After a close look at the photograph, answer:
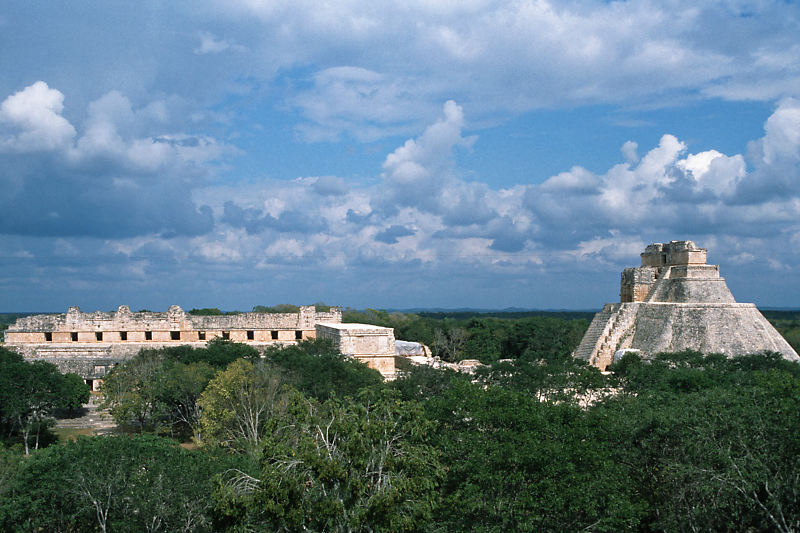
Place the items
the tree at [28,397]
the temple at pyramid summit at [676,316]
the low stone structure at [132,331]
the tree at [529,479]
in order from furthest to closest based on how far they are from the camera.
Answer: the low stone structure at [132,331], the temple at pyramid summit at [676,316], the tree at [28,397], the tree at [529,479]

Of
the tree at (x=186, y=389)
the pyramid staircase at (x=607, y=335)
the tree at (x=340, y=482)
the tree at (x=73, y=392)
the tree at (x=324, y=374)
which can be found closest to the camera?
the tree at (x=340, y=482)

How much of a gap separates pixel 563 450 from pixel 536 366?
10.1m

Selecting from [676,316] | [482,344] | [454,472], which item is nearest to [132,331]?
[482,344]

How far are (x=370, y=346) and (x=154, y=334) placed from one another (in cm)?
1001

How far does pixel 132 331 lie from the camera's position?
1097 inches

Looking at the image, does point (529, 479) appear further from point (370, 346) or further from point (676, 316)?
point (676, 316)

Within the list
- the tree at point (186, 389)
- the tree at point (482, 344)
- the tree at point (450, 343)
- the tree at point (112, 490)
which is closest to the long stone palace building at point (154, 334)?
the tree at point (186, 389)

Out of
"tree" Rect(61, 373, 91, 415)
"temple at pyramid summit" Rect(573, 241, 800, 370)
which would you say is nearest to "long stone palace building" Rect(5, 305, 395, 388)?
"tree" Rect(61, 373, 91, 415)

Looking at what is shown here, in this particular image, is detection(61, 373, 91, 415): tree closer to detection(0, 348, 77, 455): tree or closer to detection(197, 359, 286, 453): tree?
detection(0, 348, 77, 455): tree

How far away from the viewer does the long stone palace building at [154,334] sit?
24.7 meters

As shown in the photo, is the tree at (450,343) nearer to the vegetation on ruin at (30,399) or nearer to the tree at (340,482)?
the vegetation on ruin at (30,399)

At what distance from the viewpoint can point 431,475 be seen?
955cm

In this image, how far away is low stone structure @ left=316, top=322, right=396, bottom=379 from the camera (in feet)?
80.2

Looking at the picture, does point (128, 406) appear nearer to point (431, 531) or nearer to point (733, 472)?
point (431, 531)
